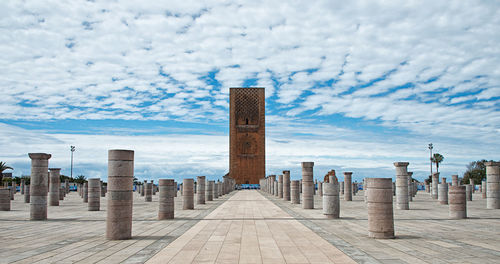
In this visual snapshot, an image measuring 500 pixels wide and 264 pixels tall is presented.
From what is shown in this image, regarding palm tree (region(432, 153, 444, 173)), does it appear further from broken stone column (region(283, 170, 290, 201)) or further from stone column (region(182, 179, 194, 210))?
stone column (region(182, 179, 194, 210))

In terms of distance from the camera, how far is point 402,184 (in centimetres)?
1689

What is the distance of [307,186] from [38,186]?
418 inches

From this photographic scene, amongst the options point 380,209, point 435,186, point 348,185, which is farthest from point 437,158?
point 380,209

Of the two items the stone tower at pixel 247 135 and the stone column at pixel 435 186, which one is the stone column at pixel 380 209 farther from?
the stone tower at pixel 247 135

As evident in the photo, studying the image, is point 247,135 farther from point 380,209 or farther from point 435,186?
point 380,209

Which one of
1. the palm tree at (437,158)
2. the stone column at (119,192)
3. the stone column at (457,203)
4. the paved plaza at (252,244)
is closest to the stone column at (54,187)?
the paved plaza at (252,244)

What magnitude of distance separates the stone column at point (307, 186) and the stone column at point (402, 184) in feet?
11.9

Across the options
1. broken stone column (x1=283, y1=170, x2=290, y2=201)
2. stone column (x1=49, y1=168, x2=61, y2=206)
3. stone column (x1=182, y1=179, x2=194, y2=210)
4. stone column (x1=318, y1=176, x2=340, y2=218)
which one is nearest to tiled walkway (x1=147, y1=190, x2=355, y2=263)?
stone column (x1=318, y1=176, x2=340, y2=218)

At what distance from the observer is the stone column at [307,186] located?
17.8 metres

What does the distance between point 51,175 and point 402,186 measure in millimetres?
17126

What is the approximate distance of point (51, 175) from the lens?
68.5 feet

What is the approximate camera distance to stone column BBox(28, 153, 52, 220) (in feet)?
42.2

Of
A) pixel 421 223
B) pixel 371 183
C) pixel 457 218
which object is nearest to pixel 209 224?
pixel 371 183

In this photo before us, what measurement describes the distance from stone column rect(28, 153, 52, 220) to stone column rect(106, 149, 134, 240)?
5611 millimetres
